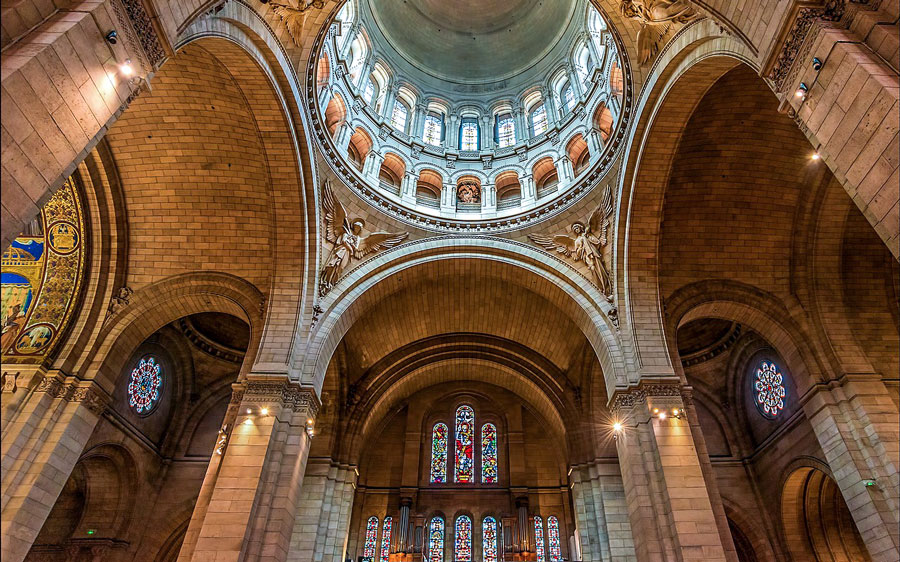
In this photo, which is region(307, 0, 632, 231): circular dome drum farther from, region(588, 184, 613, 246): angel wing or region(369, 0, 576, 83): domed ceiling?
region(588, 184, 613, 246): angel wing

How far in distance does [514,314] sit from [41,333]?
43.5ft

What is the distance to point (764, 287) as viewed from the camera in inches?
518

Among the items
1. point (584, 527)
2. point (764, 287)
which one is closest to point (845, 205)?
point (764, 287)

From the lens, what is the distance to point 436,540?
1789cm

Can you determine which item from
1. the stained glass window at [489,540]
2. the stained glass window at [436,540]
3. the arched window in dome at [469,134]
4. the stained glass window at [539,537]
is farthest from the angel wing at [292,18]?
the stained glass window at [539,537]

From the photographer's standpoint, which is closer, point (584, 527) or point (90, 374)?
point (90, 374)

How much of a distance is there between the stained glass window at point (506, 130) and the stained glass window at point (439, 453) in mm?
11795

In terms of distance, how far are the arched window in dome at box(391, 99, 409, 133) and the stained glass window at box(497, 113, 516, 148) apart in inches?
146

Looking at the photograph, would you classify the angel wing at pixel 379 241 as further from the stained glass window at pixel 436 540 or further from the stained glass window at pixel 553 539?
the stained glass window at pixel 553 539

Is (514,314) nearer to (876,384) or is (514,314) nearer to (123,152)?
(876,384)

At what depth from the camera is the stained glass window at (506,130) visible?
1905 cm

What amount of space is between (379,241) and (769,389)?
14.0 m

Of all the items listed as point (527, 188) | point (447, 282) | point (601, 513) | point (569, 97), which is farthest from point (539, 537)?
point (569, 97)

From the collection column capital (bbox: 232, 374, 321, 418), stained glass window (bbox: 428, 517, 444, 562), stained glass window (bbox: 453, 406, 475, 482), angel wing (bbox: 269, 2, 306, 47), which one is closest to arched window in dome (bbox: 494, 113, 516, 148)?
angel wing (bbox: 269, 2, 306, 47)
